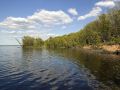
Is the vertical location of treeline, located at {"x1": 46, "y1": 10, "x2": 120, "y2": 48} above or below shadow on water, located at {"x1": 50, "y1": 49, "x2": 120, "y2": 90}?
above

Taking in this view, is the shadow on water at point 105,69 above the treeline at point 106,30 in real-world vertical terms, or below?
below

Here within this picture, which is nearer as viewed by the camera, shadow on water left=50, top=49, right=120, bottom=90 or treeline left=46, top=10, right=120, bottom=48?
shadow on water left=50, top=49, right=120, bottom=90

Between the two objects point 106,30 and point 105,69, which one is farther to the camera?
point 106,30

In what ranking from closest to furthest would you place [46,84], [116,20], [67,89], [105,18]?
[67,89]
[46,84]
[116,20]
[105,18]

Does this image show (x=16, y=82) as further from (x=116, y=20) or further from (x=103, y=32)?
(x=103, y=32)

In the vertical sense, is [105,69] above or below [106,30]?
below

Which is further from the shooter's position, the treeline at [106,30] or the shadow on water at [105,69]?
the treeline at [106,30]

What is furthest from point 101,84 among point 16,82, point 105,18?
point 105,18

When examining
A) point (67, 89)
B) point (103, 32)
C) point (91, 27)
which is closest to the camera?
point (67, 89)

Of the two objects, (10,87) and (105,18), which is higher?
(105,18)

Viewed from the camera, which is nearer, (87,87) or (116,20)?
(87,87)

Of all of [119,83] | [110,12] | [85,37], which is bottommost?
[119,83]

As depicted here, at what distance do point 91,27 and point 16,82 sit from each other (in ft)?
531

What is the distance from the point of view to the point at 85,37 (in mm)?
198625
